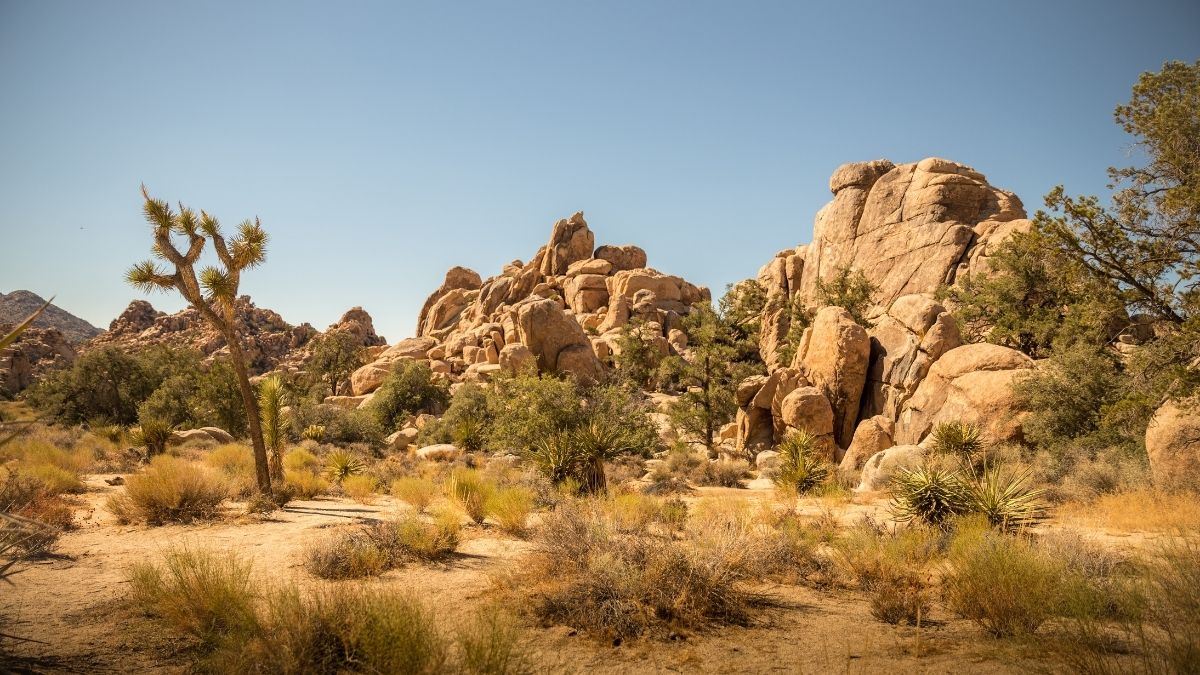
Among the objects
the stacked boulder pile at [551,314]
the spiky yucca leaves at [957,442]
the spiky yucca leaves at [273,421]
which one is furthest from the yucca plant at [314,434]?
the spiky yucca leaves at [957,442]

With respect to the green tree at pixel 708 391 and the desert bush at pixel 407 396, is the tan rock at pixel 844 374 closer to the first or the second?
the green tree at pixel 708 391

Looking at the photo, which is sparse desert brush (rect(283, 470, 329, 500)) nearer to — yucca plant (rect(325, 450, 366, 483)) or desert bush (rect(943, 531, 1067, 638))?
yucca plant (rect(325, 450, 366, 483))

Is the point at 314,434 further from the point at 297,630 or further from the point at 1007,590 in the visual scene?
the point at 1007,590

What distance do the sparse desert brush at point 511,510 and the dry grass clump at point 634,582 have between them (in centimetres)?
259

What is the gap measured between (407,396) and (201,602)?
3540cm

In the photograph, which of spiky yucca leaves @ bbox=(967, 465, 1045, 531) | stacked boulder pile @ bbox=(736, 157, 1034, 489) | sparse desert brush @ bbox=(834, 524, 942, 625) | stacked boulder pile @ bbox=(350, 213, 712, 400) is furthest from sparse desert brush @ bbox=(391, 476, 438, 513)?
stacked boulder pile @ bbox=(350, 213, 712, 400)

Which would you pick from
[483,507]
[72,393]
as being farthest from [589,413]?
[72,393]

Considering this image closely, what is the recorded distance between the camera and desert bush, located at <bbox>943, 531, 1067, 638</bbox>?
543cm

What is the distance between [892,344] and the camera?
77.0ft

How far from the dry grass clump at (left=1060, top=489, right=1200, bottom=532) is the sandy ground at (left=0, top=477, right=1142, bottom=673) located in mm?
6070

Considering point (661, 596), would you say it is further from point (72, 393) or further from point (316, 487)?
point (72, 393)

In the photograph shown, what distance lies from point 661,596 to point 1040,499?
35.0 feet

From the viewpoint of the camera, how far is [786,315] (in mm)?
38156

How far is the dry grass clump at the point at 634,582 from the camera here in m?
5.86
